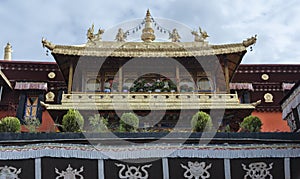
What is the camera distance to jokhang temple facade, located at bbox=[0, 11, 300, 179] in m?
11.1

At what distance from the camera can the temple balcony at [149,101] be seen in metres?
18.4

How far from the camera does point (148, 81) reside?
67.5 feet

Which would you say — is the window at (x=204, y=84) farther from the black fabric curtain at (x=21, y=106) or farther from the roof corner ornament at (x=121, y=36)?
the black fabric curtain at (x=21, y=106)

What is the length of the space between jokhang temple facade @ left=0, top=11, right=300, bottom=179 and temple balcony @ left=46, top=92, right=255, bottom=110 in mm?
42

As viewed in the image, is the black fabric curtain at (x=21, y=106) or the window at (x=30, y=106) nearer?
the black fabric curtain at (x=21, y=106)

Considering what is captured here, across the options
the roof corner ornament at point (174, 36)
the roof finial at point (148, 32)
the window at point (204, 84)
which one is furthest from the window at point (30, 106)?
the window at point (204, 84)

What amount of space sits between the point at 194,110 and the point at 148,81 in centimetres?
313

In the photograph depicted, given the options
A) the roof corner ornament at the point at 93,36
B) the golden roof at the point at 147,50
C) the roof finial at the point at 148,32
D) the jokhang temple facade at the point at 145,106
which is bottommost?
the jokhang temple facade at the point at 145,106

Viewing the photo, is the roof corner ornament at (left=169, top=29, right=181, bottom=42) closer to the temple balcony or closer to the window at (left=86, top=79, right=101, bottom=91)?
the temple balcony

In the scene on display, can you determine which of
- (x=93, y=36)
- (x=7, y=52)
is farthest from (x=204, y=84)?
(x=7, y=52)

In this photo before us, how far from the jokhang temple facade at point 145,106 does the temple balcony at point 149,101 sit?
42 millimetres

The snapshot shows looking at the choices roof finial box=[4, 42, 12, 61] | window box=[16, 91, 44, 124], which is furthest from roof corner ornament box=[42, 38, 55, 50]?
roof finial box=[4, 42, 12, 61]

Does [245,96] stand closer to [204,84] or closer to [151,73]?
[204,84]

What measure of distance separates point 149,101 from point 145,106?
332mm
